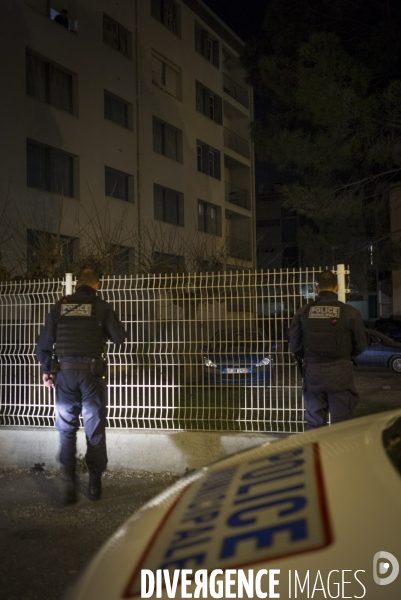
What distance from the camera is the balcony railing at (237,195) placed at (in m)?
33.4

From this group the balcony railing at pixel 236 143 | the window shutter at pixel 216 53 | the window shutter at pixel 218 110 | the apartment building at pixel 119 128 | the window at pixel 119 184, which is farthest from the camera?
the balcony railing at pixel 236 143

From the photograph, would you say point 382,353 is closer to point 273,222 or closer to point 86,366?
point 86,366

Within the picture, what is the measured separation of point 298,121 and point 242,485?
1825cm

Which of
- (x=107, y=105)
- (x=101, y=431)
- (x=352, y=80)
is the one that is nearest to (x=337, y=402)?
(x=101, y=431)

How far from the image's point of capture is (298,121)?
19.2 meters

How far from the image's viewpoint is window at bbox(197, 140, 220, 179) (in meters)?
29.0

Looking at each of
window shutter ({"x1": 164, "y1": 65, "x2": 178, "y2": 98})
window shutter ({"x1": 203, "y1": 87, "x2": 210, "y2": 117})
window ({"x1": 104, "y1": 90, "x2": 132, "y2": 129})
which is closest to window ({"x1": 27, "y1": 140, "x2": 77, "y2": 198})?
window ({"x1": 104, "y1": 90, "x2": 132, "y2": 129})

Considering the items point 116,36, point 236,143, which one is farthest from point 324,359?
point 236,143

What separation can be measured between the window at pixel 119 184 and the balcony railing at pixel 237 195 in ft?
35.6

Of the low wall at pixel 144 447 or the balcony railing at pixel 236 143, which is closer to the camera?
the low wall at pixel 144 447

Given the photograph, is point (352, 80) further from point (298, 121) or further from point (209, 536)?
point (209, 536)

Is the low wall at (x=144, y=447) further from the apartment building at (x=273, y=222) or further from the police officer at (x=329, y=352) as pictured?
the apartment building at (x=273, y=222)

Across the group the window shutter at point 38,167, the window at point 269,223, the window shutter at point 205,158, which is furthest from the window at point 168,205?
the window at point 269,223

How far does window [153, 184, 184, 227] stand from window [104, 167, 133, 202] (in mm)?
1731
